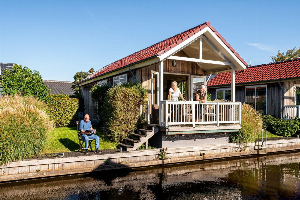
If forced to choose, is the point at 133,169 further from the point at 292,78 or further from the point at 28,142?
the point at 292,78

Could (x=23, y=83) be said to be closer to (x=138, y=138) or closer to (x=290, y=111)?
(x=138, y=138)

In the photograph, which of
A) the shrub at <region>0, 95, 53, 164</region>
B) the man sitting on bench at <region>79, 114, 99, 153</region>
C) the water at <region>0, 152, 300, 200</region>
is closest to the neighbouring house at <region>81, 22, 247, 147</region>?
→ the water at <region>0, 152, 300, 200</region>

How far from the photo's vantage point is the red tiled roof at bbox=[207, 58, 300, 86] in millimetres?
15562

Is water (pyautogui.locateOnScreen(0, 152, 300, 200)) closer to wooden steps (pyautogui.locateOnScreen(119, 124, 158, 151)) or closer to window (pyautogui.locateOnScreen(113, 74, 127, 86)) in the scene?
wooden steps (pyautogui.locateOnScreen(119, 124, 158, 151))

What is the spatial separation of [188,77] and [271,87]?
666cm

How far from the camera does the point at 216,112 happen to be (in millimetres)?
10328

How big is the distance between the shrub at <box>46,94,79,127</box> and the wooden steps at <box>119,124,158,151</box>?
4035 millimetres

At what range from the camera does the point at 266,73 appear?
56.0 ft

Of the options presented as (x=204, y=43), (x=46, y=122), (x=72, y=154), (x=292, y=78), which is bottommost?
(x=72, y=154)

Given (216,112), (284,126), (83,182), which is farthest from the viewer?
(284,126)

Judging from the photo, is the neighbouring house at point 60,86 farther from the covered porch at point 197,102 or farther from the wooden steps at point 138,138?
the wooden steps at point 138,138

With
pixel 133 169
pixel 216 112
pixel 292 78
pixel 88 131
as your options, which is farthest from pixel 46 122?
pixel 292 78

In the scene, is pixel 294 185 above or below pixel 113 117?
below

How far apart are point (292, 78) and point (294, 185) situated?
30.4 feet
